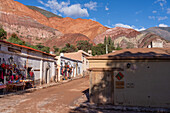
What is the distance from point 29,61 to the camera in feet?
48.8

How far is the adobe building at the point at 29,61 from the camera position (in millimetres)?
11648

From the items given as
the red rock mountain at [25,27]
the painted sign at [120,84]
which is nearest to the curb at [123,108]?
the painted sign at [120,84]

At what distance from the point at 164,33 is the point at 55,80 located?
14477cm

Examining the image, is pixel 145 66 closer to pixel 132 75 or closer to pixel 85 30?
pixel 132 75

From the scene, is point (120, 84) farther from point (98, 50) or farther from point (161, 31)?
point (161, 31)

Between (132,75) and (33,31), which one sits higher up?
(33,31)

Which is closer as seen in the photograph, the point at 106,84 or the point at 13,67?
the point at 106,84

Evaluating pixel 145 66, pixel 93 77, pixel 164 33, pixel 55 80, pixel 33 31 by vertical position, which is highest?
pixel 164 33

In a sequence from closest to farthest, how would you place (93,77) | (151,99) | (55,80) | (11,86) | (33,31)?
1. (151,99)
2. (93,77)
3. (11,86)
4. (55,80)
5. (33,31)

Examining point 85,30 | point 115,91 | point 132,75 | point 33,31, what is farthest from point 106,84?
point 85,30

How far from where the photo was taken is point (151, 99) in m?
7.54

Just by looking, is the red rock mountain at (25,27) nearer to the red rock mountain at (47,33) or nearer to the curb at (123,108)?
the red rock mountain at (47,33)

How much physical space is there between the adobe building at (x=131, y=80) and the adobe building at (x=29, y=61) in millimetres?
7672

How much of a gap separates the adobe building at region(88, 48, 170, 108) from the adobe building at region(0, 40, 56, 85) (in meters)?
7.67
